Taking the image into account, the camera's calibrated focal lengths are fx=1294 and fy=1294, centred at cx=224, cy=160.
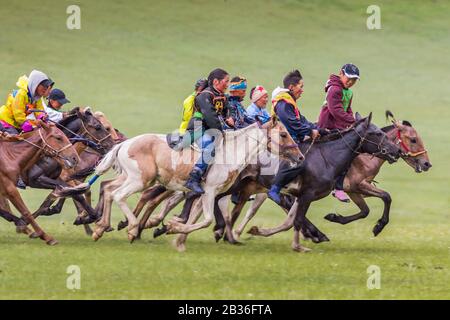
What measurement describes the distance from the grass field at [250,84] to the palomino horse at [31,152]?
3.02ft

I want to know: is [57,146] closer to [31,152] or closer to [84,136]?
[31,152]

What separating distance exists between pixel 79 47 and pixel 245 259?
25.1 metres

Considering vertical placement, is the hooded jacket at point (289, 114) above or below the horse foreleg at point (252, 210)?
above

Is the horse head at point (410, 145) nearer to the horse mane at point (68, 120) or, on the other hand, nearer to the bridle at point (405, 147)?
the bridle at point (405, 147)

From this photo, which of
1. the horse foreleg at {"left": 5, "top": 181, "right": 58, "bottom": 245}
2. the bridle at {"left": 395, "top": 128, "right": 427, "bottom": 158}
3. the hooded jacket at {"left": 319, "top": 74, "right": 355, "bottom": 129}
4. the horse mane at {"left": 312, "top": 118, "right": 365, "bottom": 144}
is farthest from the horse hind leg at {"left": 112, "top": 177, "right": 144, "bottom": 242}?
the bridle at {"left": 395, "top": 128, "right": 427, "bottom": 158}

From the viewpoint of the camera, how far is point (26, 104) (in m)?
17.5

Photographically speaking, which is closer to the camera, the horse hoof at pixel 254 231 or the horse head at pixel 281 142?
the horse head at pixel 281 142

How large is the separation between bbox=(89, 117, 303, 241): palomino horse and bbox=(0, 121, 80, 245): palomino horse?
0.50 meters

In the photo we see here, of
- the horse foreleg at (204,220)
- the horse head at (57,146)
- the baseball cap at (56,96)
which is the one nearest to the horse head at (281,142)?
the horse foreleg at (204,220)

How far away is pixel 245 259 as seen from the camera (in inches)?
610

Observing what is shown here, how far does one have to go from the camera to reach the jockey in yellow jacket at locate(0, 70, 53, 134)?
1725 cm

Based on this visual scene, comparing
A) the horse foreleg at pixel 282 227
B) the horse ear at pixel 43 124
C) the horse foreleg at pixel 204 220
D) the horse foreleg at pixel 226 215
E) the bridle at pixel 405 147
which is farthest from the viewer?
the bridle at pixel 405 147

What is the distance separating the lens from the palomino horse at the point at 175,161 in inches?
640

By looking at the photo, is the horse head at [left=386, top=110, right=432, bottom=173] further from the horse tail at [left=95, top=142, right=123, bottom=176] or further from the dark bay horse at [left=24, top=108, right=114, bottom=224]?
the dark bay horse at [left=24, top=108, right=114, bottom=224]
